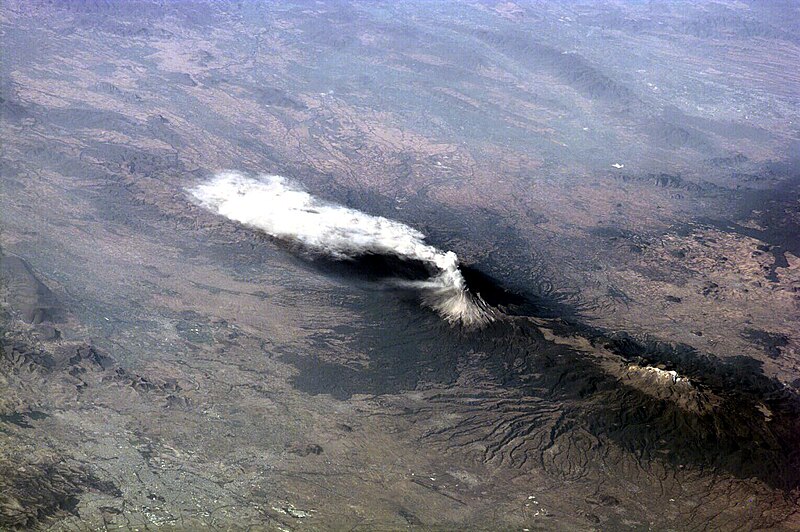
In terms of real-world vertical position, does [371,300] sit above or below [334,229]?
below

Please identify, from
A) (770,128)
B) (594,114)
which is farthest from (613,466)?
(770,128)

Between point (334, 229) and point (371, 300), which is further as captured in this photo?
point (334, 229)

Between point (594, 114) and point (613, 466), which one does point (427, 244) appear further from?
point (594, 114)

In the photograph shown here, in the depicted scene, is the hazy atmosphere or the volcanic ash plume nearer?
A: the hazy atmosphere
